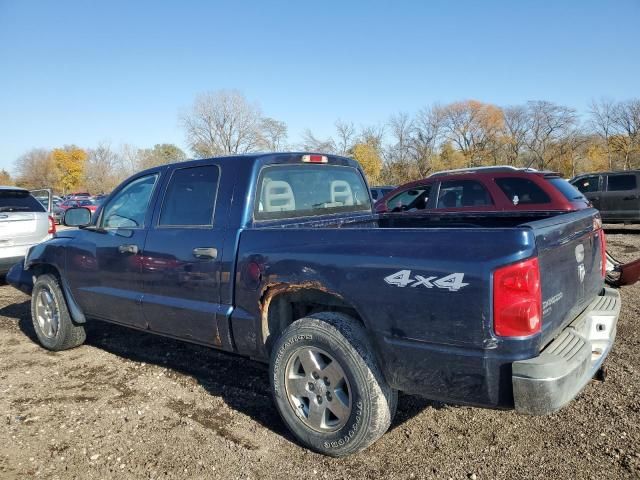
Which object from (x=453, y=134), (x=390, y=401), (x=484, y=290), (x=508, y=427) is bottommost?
(x=508, y=427)

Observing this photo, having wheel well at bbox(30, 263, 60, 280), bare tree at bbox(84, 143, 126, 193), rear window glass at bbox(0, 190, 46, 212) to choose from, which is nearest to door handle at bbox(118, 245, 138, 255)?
wheel well at bbox(30, 263, 60, 280)

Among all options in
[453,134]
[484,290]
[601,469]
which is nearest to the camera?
[484,290]

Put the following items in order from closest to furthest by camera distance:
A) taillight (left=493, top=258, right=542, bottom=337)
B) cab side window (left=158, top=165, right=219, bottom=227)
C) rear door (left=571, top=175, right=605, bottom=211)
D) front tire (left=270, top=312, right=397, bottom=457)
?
taillight (left=493, top=258, right=542, bottom=337) → front tire (left=270, top=312, right=397, bottom=457) → cab side window (left=158, top=165, right=219, bottom=227) → rear door (left=571, top=175, right=605, bottom=211)

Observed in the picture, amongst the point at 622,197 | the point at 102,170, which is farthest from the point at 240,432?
the point at 102,170

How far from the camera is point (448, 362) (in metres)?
2.35

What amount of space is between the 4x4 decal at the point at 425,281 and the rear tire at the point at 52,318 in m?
3.81

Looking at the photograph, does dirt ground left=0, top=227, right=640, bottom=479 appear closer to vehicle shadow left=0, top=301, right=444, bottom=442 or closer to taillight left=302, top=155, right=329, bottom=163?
vehicle shadow left=0, top=301, right=444, bottom=442

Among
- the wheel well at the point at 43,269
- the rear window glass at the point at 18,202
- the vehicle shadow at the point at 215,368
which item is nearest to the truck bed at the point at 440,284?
the vehicle shadow at the point at 215,368

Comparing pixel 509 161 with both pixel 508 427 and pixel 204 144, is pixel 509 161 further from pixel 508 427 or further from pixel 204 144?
pixel 508 427

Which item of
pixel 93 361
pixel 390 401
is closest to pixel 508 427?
pixel 390 401

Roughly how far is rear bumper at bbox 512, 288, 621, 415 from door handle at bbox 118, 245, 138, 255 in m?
3.03

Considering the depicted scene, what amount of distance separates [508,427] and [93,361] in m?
3.83

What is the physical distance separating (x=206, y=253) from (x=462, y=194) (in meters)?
5.44

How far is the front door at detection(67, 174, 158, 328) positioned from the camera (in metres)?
3.96
